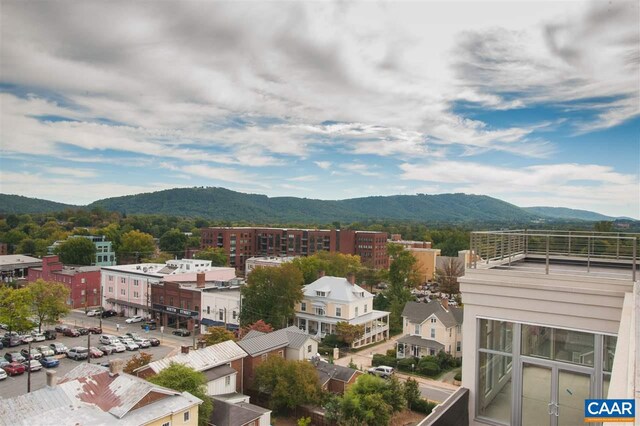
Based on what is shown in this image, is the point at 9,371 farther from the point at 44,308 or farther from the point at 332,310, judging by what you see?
the point at 332,310

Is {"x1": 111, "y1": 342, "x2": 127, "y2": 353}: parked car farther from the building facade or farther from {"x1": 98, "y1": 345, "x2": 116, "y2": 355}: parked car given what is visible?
the building facade

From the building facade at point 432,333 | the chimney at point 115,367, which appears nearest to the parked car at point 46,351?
the chimney at point 115,367

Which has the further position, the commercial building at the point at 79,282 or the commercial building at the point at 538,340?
the commercial building at the point at 79,282

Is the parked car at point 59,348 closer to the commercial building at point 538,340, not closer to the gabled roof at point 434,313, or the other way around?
the gabled roof at point 434,313

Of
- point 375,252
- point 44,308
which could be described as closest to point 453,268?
point 375,252

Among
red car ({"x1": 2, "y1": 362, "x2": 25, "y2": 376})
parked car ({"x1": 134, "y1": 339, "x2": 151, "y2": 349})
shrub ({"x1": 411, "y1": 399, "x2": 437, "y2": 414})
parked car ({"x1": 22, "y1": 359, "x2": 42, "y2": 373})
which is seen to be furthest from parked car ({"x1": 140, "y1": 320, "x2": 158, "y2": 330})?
shrub ({"x1": 411, "y1": 399, "x2": 437, "y2": 414})
